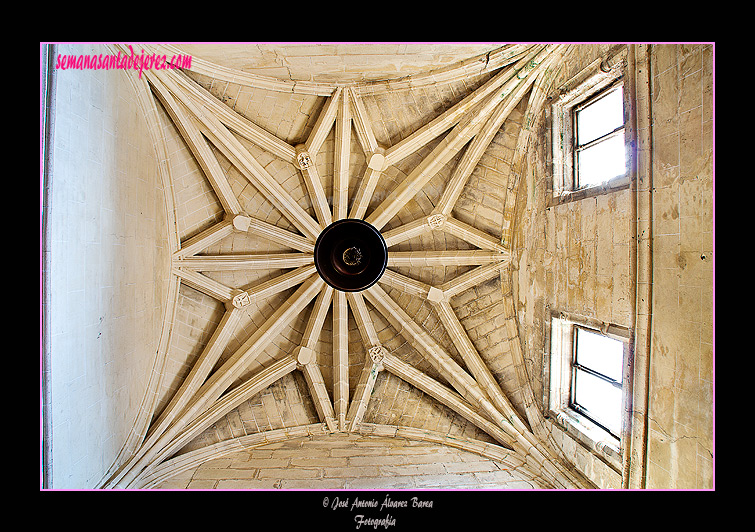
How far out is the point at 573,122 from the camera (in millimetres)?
7445

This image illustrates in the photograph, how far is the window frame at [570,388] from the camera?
608 cm

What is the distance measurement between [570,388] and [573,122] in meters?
4.84

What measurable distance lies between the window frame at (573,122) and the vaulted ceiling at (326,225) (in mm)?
601

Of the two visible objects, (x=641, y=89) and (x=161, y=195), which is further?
(x=161, y=195)

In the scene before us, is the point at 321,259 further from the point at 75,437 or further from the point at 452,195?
the point at 75,437

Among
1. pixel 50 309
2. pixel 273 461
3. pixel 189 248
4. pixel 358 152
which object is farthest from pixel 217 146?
pixel 273 461

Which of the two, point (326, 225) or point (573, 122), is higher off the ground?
point (573, 122)

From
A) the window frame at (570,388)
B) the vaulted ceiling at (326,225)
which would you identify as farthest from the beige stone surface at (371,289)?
the window frame at (570,388)

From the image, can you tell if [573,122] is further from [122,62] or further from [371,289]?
[122,62]

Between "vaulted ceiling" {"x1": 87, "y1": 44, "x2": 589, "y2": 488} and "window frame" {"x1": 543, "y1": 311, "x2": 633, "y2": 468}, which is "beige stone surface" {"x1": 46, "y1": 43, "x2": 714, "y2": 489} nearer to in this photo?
"vaulted ceiling" {"x1": 87, "y1": 44, "x2": 589, "y2": 488}

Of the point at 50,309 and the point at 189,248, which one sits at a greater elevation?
the point at 189,248

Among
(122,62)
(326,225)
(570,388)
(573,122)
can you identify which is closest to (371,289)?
(326,225)

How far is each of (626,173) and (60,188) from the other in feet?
23.2

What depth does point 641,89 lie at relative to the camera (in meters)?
5.55
